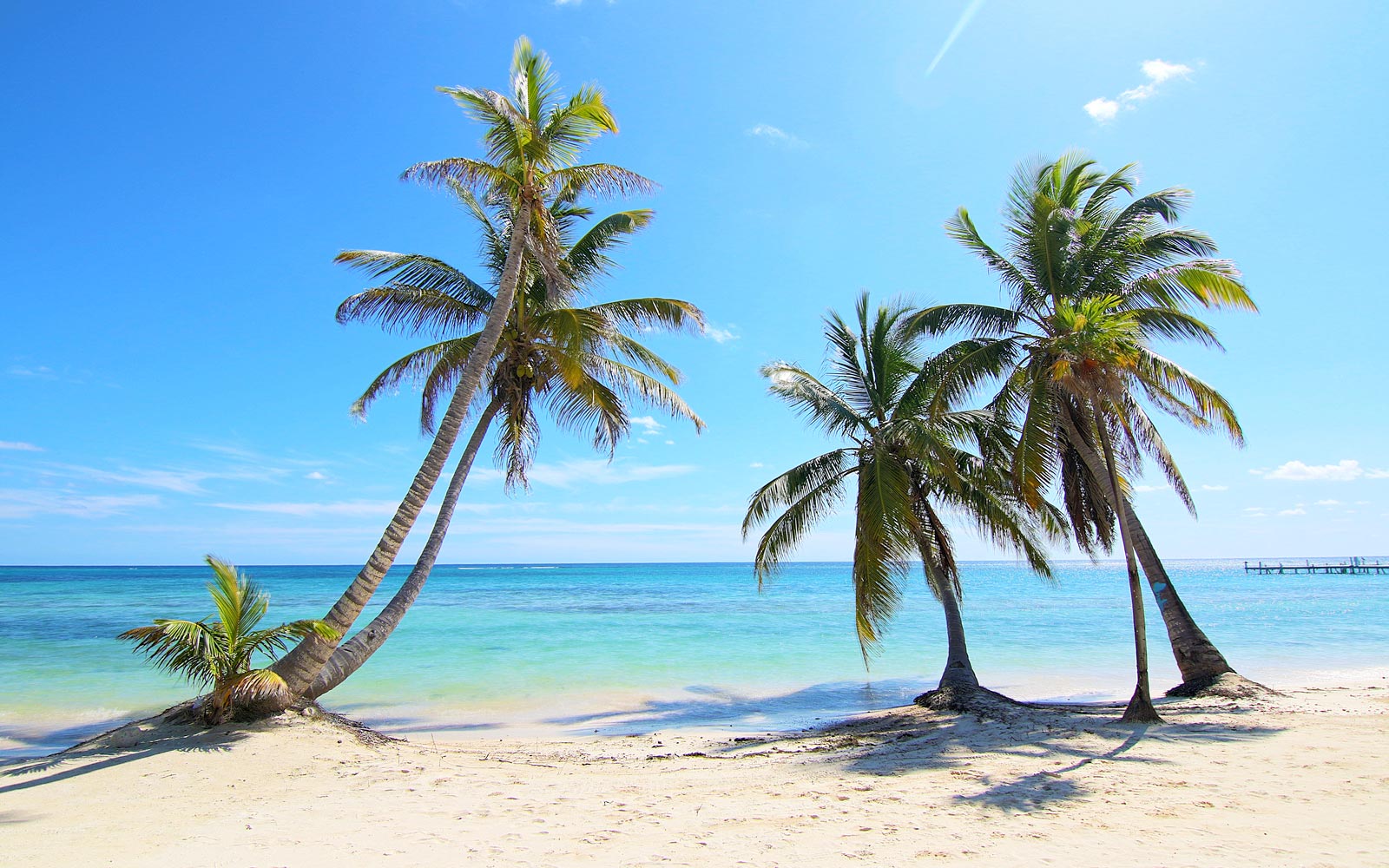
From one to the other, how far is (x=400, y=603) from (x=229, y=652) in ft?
6.43

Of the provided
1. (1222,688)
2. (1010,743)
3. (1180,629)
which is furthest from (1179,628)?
(1010,743)

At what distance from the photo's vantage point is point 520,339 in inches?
400

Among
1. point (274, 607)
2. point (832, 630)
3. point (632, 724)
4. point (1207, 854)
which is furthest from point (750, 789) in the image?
point (274, 607)

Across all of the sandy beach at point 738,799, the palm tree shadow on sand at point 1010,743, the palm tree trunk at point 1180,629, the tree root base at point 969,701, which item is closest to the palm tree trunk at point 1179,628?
the palm tree trunk at point 1180,629

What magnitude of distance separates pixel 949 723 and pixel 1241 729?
9.78 feet

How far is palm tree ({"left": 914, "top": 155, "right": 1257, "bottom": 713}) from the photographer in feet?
A: 30.3

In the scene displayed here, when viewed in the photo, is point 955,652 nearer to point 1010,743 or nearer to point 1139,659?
point 1139,659

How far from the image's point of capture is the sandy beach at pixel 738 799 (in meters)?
4.17

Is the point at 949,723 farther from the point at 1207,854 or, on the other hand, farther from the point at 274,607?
the point at 274,607

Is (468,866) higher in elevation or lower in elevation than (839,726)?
higher

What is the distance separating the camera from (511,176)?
355 inches

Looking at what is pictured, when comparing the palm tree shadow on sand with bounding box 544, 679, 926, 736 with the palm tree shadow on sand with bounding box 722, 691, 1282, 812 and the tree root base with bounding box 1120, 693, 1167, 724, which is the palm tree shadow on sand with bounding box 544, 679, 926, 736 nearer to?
the palm tree shadow on sand with bounding box 722, 691, 1282, 812

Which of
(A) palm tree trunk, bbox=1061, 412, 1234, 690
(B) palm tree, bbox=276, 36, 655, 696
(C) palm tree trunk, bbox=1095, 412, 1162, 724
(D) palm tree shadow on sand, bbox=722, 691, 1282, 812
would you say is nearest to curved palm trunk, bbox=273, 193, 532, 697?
(B) palm tree, bbox=276, 36, 655, 696

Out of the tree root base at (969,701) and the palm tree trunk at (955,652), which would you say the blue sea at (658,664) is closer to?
the tree root base at (969,701)
